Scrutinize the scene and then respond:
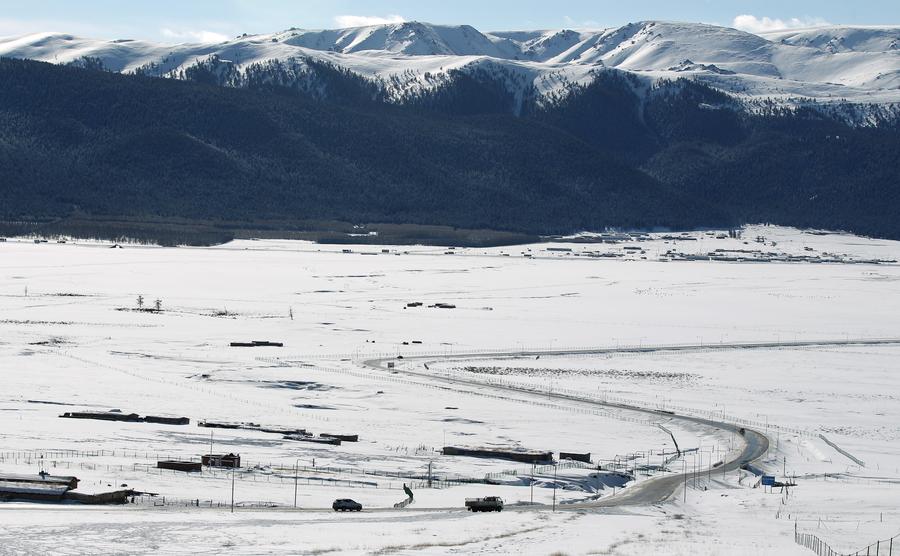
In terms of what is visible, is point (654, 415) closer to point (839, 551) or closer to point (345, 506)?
point (345, 506)

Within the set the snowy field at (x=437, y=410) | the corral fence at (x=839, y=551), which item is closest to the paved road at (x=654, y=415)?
the snowy field at (x=437, y=410)

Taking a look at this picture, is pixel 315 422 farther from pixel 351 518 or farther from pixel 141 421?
pixel 351 518

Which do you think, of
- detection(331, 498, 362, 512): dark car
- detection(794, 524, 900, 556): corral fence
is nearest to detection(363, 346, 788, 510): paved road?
detection(331, 498, 362, 512): dark car

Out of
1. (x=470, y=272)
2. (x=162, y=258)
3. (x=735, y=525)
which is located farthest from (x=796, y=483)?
(x=162, y=258)

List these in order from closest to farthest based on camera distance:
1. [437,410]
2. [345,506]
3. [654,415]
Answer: [345,506]
[437,410]
[654,415]

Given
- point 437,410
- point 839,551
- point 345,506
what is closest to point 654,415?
point 437,410

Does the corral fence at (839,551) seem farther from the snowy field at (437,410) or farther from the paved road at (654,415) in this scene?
the paved road at (654,415)
